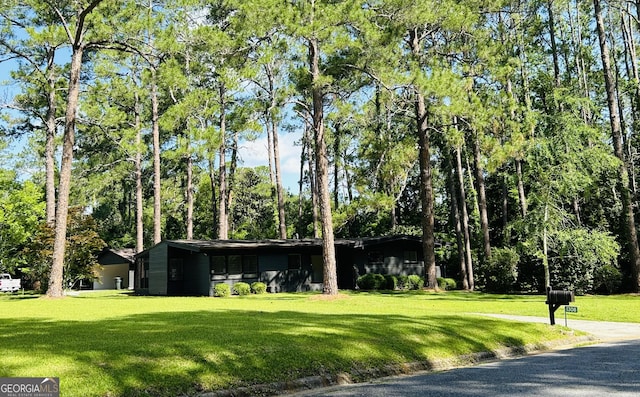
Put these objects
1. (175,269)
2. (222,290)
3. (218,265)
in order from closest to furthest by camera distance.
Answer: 1. (222,290)
2. (218,265)
3. (175,269)

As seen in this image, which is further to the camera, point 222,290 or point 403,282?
point 403,282

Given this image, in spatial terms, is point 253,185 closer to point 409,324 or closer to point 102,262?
point 102,262

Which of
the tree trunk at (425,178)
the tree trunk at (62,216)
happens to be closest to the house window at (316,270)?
the tree trunk at (425,178)

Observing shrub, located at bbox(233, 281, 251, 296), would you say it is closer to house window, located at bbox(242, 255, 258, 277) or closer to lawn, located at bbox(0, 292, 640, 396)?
house window, located at bbox(242, 255, 258, 277)

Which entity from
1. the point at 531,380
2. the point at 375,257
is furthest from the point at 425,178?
the point at 531,380

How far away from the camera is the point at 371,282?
2845 centimetres

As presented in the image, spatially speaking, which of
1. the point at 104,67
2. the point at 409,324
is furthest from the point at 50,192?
the point at 409,324

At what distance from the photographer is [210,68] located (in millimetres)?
23844

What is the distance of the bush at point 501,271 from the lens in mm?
24531

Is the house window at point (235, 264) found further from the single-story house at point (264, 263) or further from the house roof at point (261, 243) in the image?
the house roof at point (261, 243)

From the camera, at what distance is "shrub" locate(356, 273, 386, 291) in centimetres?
2845

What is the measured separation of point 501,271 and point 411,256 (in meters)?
7.23

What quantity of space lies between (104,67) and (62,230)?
14054 mm

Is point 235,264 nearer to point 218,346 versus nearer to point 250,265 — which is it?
point 250,265
